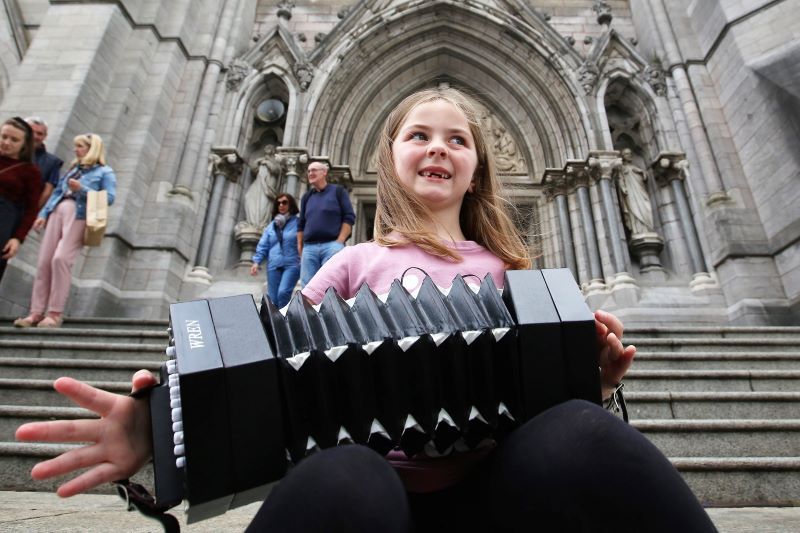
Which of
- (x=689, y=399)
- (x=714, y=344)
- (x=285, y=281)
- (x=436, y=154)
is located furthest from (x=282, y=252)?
(x=714, y=344)

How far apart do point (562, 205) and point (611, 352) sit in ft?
24.9

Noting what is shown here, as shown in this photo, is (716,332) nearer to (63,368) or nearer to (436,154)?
(436,154)

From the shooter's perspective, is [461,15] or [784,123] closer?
[784,123]

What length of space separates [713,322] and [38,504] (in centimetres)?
714

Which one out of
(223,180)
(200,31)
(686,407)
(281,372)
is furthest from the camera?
(200,31)

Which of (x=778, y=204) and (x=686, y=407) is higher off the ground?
(x=778, y=204)

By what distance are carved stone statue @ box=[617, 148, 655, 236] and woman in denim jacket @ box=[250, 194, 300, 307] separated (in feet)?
17.2

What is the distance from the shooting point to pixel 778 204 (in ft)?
20.7

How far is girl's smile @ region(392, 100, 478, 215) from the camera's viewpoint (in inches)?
50.9

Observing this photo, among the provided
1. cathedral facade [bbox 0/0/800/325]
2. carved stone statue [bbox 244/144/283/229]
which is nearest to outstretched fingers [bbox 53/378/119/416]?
cathedral facade [bbox 0/0/800/325]

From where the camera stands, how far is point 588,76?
27.4ft

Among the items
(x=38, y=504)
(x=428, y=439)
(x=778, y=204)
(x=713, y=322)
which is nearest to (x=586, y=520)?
(x=428, y=439)

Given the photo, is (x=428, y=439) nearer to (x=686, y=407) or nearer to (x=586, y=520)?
(x=586, y=520)

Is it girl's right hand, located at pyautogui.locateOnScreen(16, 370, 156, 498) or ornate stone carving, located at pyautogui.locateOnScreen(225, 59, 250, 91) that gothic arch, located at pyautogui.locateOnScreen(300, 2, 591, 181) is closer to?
ornate stone carving, located at pyautogui.locateOnScreen(225, 59, 250, 91)
